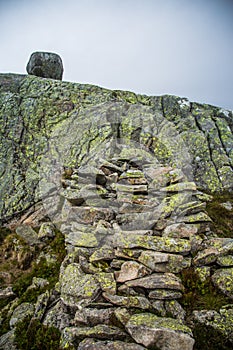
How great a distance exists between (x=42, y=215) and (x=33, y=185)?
9.13 feet

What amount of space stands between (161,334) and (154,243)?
3208 mm

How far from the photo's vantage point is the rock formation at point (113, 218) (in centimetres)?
695

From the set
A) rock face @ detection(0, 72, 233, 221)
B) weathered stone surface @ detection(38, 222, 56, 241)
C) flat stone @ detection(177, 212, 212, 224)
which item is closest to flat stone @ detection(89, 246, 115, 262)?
flat stone @ detection(177, 212, 212, 224)

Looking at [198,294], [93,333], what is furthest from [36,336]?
[198,294]

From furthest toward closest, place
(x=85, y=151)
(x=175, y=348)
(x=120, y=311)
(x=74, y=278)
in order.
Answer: (x=85, y=151), (x=74, y=278), (x=120, y=311), (x=175, y=348)

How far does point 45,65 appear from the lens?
990 inches

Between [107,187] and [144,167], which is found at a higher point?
[144,167]

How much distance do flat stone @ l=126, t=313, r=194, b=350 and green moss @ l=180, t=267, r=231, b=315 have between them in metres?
1.41

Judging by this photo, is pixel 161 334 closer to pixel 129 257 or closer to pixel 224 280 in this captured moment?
pixel 129 257

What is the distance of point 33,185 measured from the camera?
1773cm

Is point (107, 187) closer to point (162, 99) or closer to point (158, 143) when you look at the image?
point (158, 143)

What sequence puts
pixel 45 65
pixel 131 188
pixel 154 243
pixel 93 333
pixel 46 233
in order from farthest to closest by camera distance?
1. pixel 45 65
2. pixel 46 233
3. pixel 131 188
4. pixel 154 243
5. pixel 93 333

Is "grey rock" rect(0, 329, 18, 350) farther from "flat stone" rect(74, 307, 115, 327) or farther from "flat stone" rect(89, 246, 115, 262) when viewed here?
"flat stone" rect(89, 246, 115, 262)

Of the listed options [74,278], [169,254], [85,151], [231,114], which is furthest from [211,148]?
[74,278]
